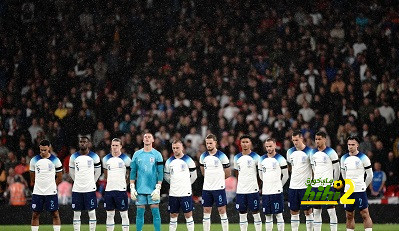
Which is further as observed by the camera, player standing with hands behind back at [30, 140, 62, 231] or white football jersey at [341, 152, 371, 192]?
player standing with hands behind back at [30, 140, 62, 231]

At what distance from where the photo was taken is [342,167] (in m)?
18.4

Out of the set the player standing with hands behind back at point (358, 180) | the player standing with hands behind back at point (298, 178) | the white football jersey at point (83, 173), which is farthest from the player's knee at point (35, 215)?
the player standing with hands behind back at point (358, 180)

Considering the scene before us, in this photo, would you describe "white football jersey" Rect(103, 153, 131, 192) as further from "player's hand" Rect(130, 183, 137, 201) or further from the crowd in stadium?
the crowd in stadium

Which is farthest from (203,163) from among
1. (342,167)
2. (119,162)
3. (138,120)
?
(138,120)

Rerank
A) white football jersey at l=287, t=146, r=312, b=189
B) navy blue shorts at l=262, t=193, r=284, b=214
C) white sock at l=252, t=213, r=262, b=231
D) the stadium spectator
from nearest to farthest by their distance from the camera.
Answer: white football jersey at l=287, t=146, r=312, b=189 < navy blue shorts at l=262, t=193, r=284, b=214 < white sock at l=252, t=213, r=262, b=231 < the stadium spectator

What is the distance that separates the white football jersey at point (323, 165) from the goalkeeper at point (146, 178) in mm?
3271

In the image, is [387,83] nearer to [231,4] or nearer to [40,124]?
[231,4]

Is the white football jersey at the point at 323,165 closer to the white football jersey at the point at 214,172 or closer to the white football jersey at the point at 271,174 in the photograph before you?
the white football jersey at the point at 271,174

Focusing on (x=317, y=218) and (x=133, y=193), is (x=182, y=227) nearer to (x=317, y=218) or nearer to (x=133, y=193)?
(x=133, y=193)

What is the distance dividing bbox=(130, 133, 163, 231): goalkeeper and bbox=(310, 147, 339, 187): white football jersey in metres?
3.27

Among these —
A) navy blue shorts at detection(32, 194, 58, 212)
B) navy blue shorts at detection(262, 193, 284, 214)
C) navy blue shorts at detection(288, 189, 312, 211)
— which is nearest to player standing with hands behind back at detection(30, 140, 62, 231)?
navy blue shorts at detection(32, 194, 58, 212)

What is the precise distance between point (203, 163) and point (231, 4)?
37.9 feet

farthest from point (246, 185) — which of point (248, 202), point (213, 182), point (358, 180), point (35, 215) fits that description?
point (35, 215)

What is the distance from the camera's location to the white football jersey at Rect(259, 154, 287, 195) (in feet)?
62.4
